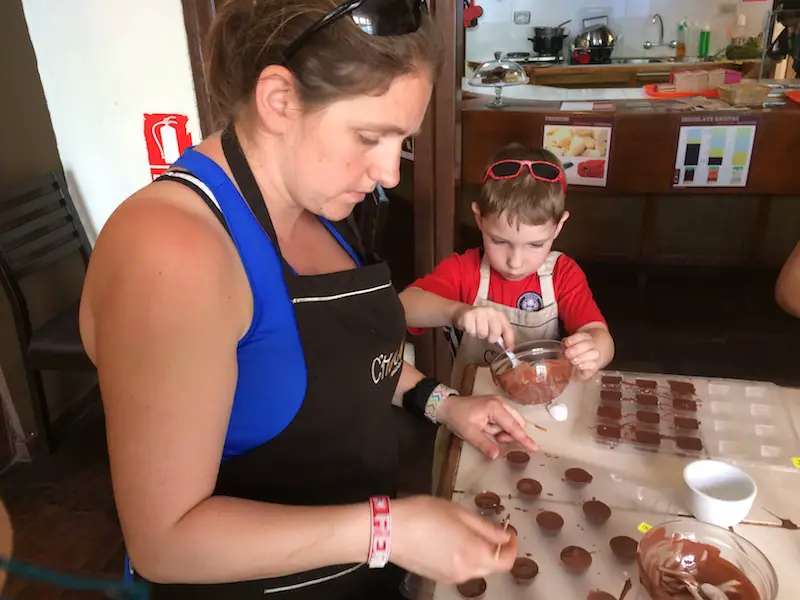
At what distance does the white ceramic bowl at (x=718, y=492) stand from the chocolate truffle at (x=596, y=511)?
11 cm

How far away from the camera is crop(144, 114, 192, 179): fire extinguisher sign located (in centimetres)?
225

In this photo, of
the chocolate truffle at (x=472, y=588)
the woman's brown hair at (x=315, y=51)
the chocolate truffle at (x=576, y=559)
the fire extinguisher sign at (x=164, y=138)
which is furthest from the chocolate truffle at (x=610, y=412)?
the fire extinguisher sign at (x=164, y=138)

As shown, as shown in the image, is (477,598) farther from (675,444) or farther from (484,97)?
(484,97)

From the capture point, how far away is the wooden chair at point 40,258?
7.47 feet

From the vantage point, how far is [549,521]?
967mm

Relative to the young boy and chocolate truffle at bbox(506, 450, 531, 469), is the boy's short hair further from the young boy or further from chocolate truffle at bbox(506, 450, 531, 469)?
chocolate truffle at bbox(506, 450, 531, 469)

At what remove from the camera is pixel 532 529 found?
3.16ft

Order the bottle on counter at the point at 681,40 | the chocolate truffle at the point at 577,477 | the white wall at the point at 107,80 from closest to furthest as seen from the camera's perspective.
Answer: the chocolate truffle at the point at 577,477, the white wall at the point at 107,80, the bottle on counter at the point at 681,40

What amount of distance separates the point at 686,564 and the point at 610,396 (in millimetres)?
423

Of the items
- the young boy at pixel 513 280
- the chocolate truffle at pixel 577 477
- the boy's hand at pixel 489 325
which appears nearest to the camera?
the chocolate truffle at pixel 577 477

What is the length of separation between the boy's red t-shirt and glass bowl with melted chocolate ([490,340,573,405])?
0.38 m

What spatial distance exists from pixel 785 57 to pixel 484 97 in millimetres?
2645

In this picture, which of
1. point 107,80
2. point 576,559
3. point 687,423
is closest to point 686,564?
point 576,559

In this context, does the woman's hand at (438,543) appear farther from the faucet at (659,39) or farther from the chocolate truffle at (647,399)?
the faucet at (659,39)
